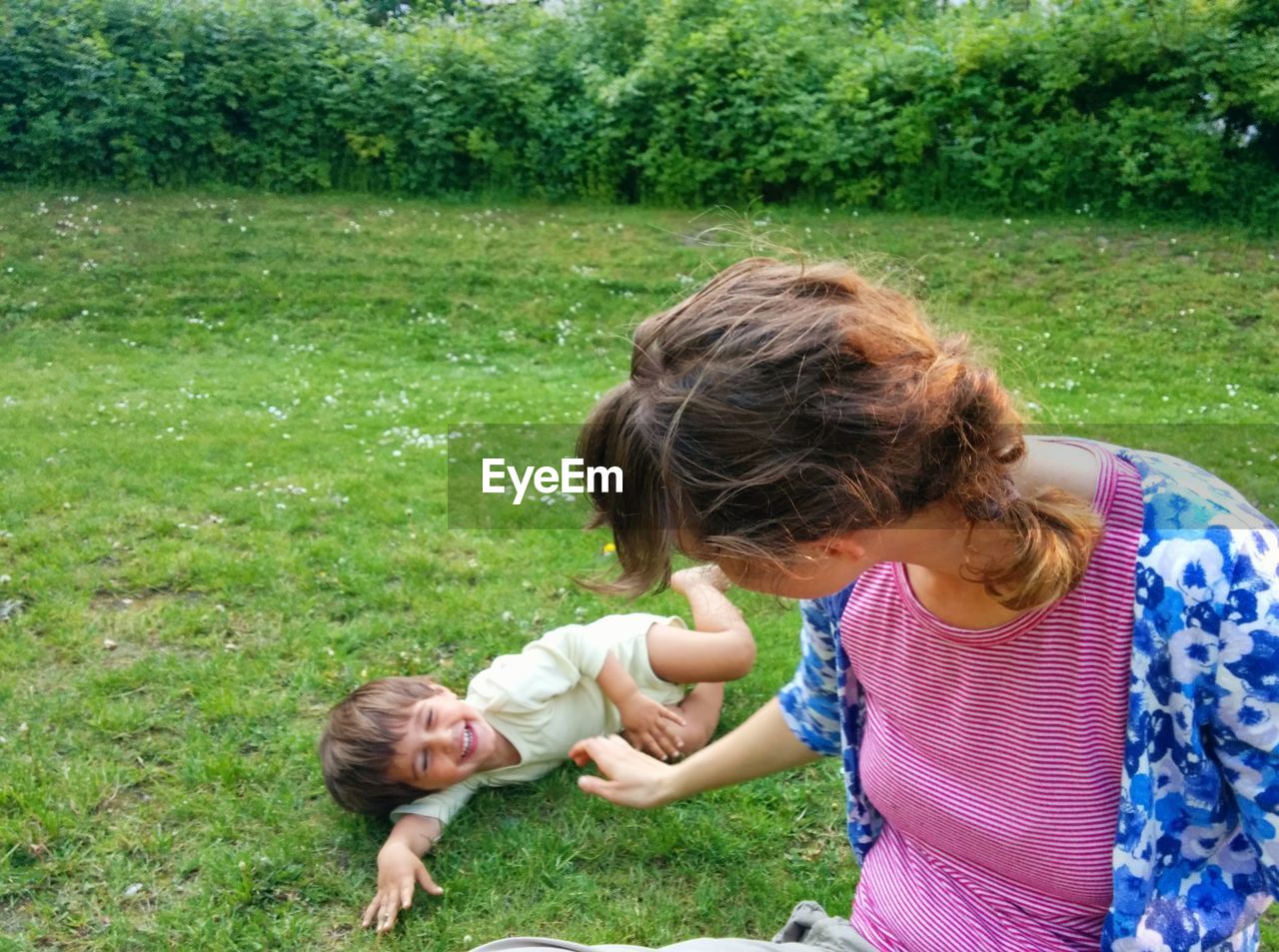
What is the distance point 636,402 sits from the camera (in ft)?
4.22

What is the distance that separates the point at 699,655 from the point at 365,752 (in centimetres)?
97

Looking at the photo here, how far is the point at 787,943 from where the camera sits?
1.70 meters

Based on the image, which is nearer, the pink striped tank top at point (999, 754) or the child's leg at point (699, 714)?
the pink striped tank top at point (999, 754)

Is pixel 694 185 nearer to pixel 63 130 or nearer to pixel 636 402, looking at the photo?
A: pixel 63 130

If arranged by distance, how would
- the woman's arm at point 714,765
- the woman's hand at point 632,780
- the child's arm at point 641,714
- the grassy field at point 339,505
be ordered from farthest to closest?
the child's arm at point 641,714
the grassy field at point 339,505
the woman's hand at point 632,780
the woman's arm at point 714,765

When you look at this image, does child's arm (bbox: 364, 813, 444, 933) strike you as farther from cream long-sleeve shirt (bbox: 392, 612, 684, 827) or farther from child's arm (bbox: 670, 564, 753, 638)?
child's arm (bbox: 670, 564, 753, 638)

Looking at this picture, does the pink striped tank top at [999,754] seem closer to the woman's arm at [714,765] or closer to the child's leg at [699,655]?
the woman's arm at [714,765]

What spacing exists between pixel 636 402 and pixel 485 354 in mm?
6966

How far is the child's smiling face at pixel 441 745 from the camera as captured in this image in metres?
2.63

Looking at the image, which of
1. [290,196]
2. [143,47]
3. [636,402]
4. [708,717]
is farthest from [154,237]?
[636,402]

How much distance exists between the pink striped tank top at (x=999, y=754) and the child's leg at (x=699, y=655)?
4.59ft

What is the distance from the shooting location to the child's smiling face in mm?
2635

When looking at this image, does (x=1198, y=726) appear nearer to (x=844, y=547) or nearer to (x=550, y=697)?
(x=844, y=547)

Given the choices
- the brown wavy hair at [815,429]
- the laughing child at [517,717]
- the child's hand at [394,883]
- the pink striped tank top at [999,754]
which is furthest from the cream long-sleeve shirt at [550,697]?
the brown wavy hair at [815,429]
